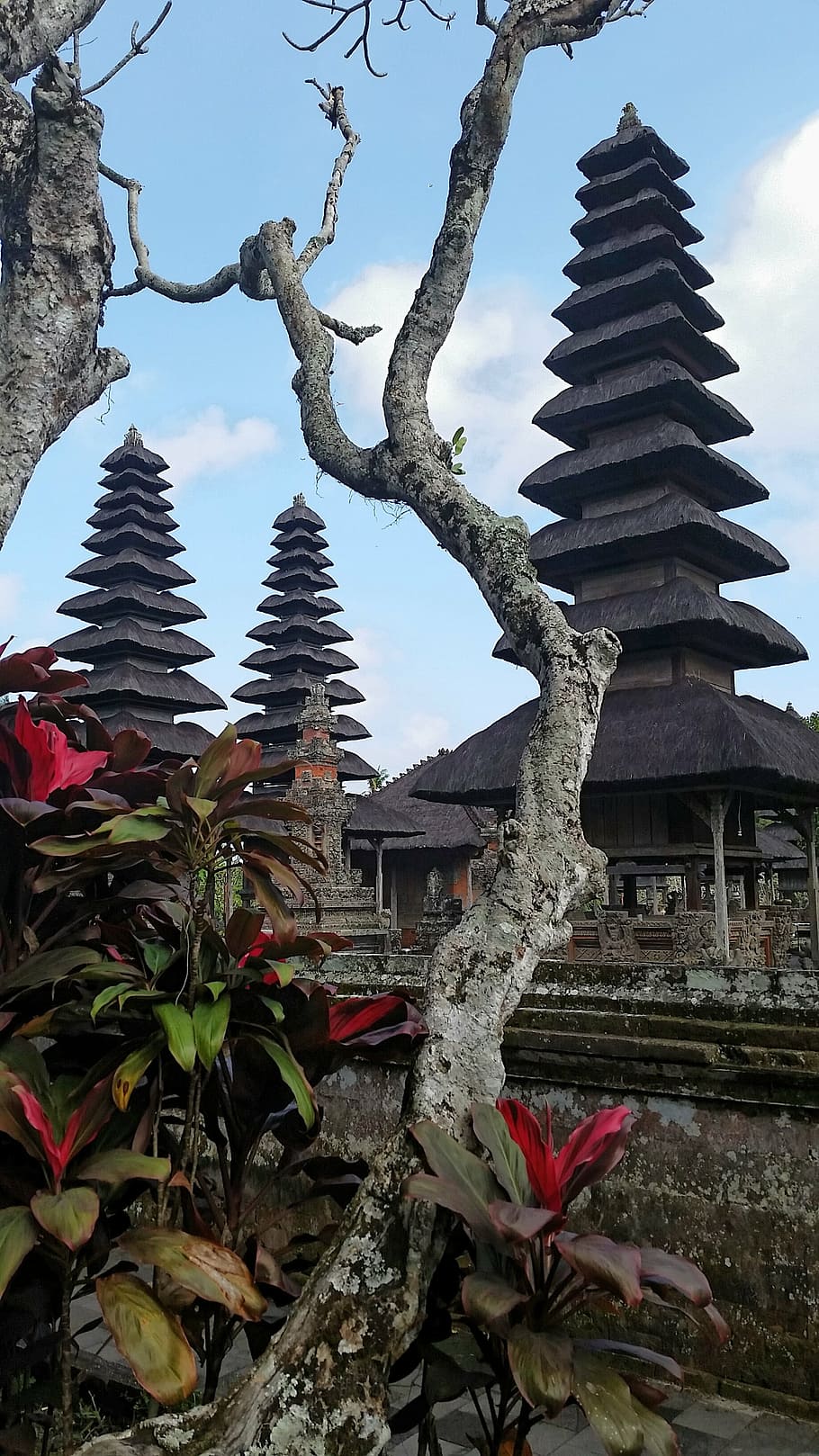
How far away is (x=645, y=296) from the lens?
47.1 feet

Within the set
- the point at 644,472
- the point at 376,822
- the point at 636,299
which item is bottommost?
the point at 376,822

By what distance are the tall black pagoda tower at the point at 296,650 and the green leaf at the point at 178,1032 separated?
72.9 feet

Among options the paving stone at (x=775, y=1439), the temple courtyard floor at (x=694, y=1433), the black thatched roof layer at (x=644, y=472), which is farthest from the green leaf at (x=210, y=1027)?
the black thatched roof layer at (x=644, y=472)

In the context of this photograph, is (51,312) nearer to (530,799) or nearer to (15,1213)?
(530,799)

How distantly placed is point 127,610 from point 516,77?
19.2 m

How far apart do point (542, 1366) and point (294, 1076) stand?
0.82 meters

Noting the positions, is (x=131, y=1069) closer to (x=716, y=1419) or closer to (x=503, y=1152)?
(x=503, y=1152)

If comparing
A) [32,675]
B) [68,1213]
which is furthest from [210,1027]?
[32,675]

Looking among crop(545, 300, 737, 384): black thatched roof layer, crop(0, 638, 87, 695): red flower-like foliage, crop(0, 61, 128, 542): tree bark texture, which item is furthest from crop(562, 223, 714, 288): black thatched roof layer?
crop(0, 638, 87, 695): red flower-like foliage

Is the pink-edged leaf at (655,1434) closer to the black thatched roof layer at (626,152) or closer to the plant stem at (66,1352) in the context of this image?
the plant stem at (66,1352)

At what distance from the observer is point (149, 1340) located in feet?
6.20

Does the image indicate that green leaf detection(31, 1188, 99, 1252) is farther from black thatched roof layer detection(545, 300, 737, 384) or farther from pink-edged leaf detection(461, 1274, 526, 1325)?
black thatched roof layer detection(545, 300, 737, 384)

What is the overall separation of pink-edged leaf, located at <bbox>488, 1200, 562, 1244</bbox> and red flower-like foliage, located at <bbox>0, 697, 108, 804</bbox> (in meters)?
1.48

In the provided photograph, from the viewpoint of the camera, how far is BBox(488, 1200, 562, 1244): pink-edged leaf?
1.89 metres
